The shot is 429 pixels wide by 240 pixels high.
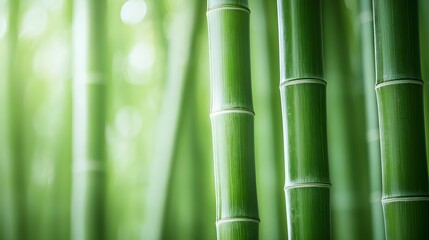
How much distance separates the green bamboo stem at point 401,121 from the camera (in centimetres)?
141

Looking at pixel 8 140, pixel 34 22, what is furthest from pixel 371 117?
pixel 34 22

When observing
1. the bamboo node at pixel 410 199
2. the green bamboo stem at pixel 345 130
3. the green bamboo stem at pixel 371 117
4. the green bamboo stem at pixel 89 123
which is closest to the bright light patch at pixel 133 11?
the green bamboo stem at pixel 89 123

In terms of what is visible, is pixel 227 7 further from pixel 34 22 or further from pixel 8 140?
pixel 34 22

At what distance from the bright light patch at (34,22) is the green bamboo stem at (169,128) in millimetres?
604

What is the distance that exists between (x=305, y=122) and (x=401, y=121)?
0.70 ft

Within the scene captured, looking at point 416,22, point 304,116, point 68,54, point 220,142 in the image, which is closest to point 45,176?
point 68,54

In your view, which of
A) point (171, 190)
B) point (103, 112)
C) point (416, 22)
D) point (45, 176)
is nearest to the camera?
point (416, 22)

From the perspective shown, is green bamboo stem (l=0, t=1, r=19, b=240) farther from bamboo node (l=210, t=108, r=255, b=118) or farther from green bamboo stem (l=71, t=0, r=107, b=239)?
bamboo node (l=210, t=108, r=255, b=118)

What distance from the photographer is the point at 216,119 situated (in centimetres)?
153

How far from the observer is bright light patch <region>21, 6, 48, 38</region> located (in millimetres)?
2426

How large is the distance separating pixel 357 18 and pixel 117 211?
1.07 m

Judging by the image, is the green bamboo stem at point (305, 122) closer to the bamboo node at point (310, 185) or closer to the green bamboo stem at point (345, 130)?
the bamboo node at point (310, 185)

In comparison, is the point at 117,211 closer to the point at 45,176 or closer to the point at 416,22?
the point at 45,176

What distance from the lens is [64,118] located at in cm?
233
